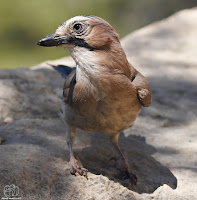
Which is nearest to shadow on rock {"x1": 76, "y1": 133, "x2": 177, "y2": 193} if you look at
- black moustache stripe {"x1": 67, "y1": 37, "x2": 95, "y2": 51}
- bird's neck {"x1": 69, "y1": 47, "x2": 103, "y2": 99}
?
bird's neck {"x1": 69, "y1": 47, "x2": 103, "y2": 99}

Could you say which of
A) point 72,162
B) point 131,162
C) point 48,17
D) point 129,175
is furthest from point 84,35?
point 48,17

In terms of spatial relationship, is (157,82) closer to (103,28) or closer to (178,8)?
(103,28)

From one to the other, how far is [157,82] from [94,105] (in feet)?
8.69

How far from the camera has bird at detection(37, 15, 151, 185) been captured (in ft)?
9.15

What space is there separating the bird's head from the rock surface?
1.01m

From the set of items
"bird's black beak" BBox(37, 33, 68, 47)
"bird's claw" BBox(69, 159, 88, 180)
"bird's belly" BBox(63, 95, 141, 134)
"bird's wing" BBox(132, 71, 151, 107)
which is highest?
"bird's black beak" BBox(37, 33, 68, 47)

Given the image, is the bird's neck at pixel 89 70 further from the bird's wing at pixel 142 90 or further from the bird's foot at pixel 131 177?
the bird's foot at pixel 131 177

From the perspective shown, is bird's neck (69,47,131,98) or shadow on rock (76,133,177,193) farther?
shadow on rock (76,133,177,193)

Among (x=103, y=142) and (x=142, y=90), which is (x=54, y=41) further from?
(x=103, y=142)

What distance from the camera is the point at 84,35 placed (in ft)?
9.14

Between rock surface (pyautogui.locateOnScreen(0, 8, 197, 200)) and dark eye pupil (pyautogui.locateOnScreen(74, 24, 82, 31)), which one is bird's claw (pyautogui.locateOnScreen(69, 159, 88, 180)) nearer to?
rock surface (pyautogui.locateOnScreen(0, 8, 197, 200))

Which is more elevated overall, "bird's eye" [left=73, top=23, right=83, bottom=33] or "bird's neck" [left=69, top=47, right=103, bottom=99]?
"bird's eye" [left=73, top=23, right=83, bottom=33]

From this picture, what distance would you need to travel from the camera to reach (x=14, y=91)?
14.5ft

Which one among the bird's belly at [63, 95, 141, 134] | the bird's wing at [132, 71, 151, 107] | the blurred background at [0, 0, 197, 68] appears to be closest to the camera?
the bird's belly at [63, 95, 141, 134]
